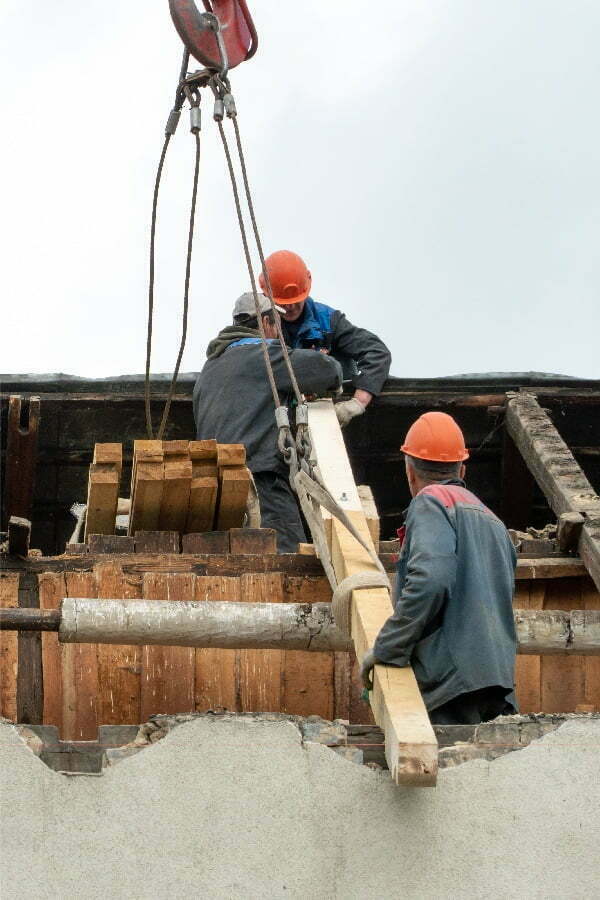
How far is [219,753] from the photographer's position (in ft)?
19.4

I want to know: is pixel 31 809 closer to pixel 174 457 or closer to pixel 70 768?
pixel 70 768

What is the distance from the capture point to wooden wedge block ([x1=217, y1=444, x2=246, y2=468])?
9102mm

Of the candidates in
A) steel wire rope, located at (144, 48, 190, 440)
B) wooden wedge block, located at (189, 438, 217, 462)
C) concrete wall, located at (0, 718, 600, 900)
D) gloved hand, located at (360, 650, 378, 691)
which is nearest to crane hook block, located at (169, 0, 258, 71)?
steel wire rope, located at (144, 48, 190, 440)

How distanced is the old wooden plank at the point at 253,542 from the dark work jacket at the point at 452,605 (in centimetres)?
220

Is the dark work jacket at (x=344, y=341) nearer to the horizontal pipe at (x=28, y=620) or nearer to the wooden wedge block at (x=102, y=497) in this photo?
the wooden wedge block at (x=102, y=497)

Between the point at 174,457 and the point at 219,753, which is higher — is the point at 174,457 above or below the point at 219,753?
above

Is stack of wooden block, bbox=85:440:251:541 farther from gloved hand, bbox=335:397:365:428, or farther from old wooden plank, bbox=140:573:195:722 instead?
gloved hand, bbox=335:397:365:428

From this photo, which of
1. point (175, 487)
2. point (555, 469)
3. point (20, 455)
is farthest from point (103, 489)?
point (555, 469)

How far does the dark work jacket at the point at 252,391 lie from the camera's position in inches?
414

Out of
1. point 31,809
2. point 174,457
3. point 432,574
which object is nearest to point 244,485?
point 174,457

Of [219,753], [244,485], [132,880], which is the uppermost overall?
[244,485]

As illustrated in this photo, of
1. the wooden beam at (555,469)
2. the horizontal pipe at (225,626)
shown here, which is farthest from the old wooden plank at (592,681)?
the horizontal pipe at (225,626)

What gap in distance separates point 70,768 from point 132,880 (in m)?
0.54

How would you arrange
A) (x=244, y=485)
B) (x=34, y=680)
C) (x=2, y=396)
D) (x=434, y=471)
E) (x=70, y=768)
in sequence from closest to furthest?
(x=70, y=768) < (x=434, y=471) < (x=34, y=680) < (x=244, y=485) < (x=2, y=396)
